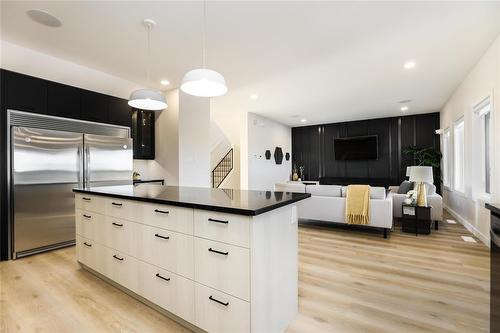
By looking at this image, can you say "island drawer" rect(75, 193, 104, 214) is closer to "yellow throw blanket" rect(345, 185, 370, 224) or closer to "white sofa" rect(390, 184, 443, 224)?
"yellow throw blanket" rect(345, 185, 370, 224)

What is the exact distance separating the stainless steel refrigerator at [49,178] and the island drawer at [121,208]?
1.72 m

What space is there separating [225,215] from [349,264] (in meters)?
2.04

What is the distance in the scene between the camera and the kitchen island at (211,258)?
143 cm

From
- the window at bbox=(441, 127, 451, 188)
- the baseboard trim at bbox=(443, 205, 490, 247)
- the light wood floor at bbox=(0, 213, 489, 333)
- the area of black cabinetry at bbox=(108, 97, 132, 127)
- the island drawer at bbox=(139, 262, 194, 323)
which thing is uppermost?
the area of black cabinetry at bbox=(108, 97, 132, 127)

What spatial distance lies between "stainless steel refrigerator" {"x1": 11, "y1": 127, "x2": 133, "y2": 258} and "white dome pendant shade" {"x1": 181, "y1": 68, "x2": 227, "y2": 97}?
2.45 m

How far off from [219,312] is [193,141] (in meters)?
3.87

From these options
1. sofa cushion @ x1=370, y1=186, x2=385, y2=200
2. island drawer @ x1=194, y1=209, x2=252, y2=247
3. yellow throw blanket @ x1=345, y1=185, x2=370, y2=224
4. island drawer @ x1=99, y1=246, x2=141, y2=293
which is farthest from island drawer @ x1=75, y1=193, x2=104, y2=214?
sofa cushion @ x1=370, y1=186, x2=385, y2=200

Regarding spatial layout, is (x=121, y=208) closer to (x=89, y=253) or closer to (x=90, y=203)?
(x=90, y=203)

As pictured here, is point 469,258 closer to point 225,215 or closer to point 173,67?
point 225,215

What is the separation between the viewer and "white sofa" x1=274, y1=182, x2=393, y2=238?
3797 millimetres

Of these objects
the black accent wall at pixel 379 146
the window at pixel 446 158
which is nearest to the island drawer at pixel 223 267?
the window at pixel 446 158

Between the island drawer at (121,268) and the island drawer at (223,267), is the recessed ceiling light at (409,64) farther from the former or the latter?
the island drawer at (121,268)

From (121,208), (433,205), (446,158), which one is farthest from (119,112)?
(446,158)

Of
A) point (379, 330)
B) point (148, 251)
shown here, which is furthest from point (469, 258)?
point (148, 251)
